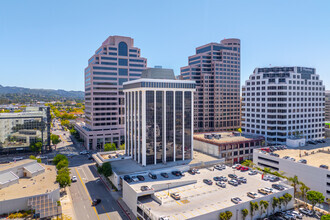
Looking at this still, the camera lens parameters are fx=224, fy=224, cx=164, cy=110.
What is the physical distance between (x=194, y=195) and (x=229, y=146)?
5113 centimetres

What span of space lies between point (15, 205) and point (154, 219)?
39.9m

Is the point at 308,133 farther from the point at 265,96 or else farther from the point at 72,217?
the point at 72,217

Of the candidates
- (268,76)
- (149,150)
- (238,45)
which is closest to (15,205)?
(149,150)

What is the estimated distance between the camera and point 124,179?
7444 cm

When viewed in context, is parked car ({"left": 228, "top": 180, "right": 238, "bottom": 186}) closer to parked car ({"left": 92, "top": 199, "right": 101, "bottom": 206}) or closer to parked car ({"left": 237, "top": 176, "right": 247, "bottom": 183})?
parked car ({"left": 237, "top": 176, "right": 247, "bottom": 183})

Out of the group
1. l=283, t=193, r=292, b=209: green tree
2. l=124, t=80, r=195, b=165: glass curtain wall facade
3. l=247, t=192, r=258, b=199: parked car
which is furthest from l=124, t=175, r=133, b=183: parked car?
l=283, t=193, r=292, b=209: green tree

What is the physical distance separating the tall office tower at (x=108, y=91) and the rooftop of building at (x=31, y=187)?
58093 mm

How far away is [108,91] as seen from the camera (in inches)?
5694

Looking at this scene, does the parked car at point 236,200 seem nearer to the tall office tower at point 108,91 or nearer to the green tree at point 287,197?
the green tree at point 287,197

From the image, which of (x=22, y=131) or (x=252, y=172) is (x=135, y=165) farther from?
(x=22, y=131)

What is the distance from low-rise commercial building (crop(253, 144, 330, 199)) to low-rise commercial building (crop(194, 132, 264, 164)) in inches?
478

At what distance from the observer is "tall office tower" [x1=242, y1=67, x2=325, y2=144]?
4764 inches

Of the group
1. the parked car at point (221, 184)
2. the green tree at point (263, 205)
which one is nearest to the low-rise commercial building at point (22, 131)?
the parked car at point (221, 184)

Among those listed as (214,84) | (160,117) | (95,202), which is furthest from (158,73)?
(214,84)
